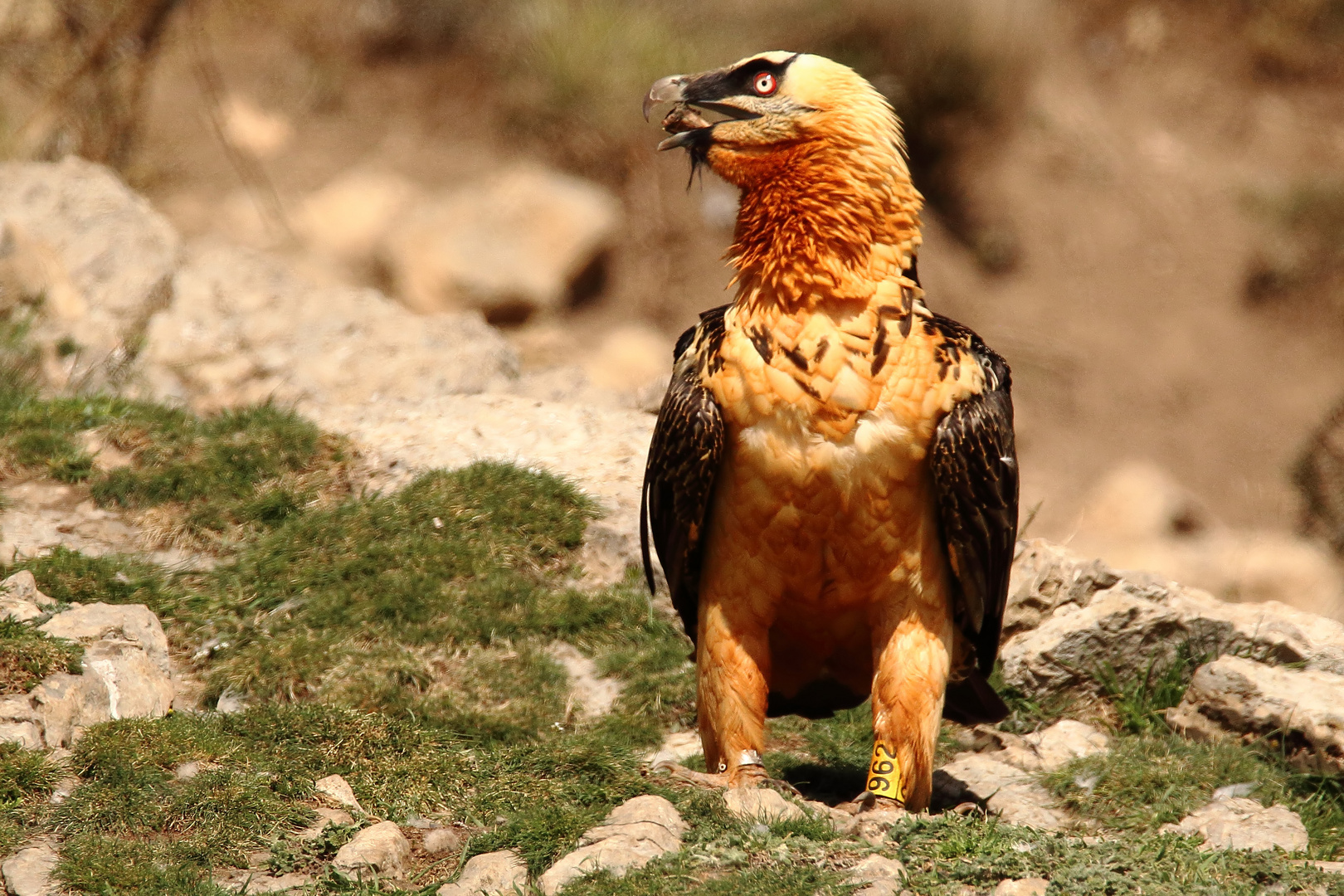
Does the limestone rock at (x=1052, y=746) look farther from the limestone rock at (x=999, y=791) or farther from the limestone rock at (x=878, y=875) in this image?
the limestone rock at (x=878, y=875)

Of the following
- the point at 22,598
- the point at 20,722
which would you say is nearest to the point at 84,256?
the point at 22,598

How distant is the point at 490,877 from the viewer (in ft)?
15.6

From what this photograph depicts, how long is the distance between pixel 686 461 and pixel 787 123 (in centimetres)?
135

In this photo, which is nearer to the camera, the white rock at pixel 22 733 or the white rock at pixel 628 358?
the white rock at pixel 22 733

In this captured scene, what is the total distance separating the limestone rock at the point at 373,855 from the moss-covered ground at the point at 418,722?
0.07 meters

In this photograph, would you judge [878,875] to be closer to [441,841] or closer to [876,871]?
[876,871]

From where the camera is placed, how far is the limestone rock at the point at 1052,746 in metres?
6.69

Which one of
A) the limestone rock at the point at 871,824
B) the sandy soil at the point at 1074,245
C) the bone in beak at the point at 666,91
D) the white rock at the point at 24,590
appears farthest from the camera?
the sandy soil at the point at 1074,245

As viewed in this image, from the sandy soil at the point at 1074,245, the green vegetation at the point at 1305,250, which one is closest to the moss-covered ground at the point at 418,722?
the sandy soil at the point at 1074,245

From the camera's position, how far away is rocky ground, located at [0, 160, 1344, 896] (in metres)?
4.91

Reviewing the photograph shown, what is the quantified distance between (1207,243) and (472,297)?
1151cm

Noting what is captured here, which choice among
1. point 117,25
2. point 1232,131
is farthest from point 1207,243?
point 117,25

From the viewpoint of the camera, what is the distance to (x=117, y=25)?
46.4 feet

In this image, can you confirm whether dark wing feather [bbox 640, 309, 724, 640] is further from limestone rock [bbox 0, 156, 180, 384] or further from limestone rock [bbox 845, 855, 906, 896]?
limestone rock [bbox 0, 156, 180, 384]
